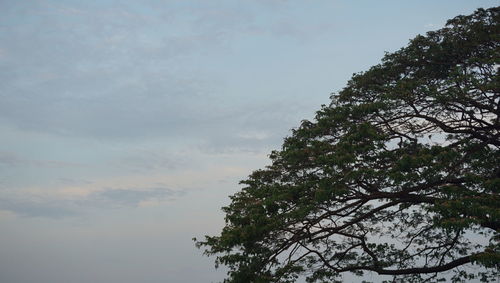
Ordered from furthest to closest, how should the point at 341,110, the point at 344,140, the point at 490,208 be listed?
the point at 341,110
the point at 344,140
the point at 490,208

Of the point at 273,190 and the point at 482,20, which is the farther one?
the point at 482,20

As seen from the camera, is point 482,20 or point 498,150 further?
point 482,20

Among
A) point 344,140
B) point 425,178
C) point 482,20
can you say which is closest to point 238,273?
point 344,140

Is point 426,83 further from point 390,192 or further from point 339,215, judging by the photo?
point 339,215

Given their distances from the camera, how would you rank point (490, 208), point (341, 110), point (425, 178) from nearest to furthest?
point (490, 208), point (425, 178), point (341, 110)

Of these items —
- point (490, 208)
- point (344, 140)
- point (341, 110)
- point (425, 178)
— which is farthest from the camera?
point (341, 110)

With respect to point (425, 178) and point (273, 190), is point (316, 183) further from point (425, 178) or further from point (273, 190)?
point (425, 178)

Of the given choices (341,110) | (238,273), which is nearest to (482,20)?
(341,110)

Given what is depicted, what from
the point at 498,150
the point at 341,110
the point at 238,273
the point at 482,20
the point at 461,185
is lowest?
the point at 238,273

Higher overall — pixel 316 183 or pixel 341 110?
pixel 341 110

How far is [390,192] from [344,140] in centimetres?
200

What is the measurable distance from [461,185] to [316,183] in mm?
3299

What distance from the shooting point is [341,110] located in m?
13.0

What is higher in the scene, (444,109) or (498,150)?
(444,109)
